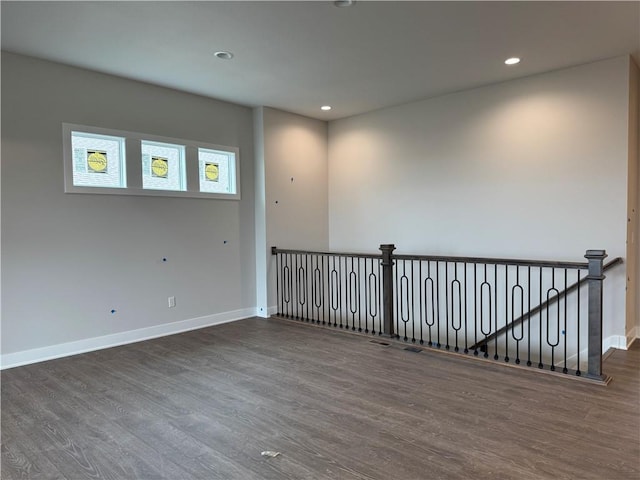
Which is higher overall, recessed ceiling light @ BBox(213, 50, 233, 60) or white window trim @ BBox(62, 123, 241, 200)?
recessed ceiling light @ BBox(213, 50, 233, 60)

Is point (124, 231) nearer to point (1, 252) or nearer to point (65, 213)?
point (65, 213)

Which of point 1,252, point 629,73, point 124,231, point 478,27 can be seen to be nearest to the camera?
point 478,27

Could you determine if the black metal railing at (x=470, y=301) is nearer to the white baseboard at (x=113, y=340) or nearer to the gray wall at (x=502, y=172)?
the gray wall at (x=502, y=172)

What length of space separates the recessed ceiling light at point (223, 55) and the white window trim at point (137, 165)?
1.40 m

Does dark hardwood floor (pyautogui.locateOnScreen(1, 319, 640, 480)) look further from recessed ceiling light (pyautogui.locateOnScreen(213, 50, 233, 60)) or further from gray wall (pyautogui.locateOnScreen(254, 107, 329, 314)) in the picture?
recessed ceiling light (pyautogui.locateOnScreen(213, 50, 233, 60))

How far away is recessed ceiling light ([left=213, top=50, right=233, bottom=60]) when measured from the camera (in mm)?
3832

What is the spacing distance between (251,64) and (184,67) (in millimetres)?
689

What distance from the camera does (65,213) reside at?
164 inches

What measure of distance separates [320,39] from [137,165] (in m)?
2.47

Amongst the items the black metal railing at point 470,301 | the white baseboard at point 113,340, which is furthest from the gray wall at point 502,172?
the white baseboard at point 113,340

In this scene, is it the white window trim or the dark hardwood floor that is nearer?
the dark hardwood floor

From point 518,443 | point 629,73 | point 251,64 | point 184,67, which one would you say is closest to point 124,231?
point 184,67

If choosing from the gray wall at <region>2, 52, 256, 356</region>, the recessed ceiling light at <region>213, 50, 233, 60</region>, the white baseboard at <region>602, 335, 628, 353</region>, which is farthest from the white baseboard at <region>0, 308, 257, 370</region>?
the white baseboard at <region>602, 335, 628, 353</region>

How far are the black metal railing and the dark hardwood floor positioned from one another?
54cm
